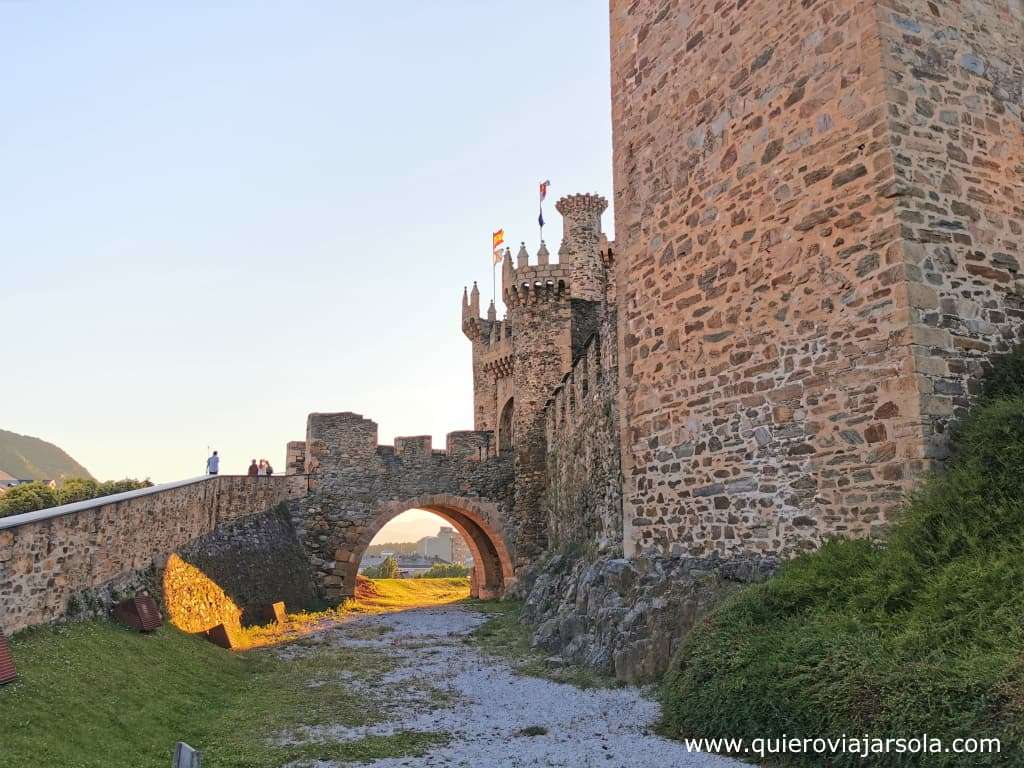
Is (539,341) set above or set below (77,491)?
above

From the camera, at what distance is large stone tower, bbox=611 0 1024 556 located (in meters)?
6.00

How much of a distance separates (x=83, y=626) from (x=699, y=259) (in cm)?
771

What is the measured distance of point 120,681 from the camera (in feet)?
23.4

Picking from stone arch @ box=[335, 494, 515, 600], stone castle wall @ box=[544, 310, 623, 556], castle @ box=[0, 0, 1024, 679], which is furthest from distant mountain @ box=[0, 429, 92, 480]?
castle @ box=[0, 0, 1024, 679]

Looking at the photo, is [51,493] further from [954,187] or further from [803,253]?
[954,187]

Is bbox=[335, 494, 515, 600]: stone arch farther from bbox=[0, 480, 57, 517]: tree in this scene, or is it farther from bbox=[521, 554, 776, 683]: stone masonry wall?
bbox=[0, 480, 57, 517]: tree

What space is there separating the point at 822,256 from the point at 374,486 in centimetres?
1676

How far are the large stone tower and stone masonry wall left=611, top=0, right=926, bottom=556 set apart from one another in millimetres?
20

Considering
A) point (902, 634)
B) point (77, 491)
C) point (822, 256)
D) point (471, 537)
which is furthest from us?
point (77, 491)

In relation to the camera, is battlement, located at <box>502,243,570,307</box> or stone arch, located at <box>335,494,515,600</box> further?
battlement, located at <box>502,243,570,307</box>

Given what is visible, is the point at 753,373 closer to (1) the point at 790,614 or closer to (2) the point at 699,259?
(2) the point at 699,259

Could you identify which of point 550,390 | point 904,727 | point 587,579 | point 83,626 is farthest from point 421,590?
point 904,727

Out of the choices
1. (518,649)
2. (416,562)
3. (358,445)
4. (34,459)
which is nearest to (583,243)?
(358,445)

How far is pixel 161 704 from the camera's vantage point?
7.07 meters
